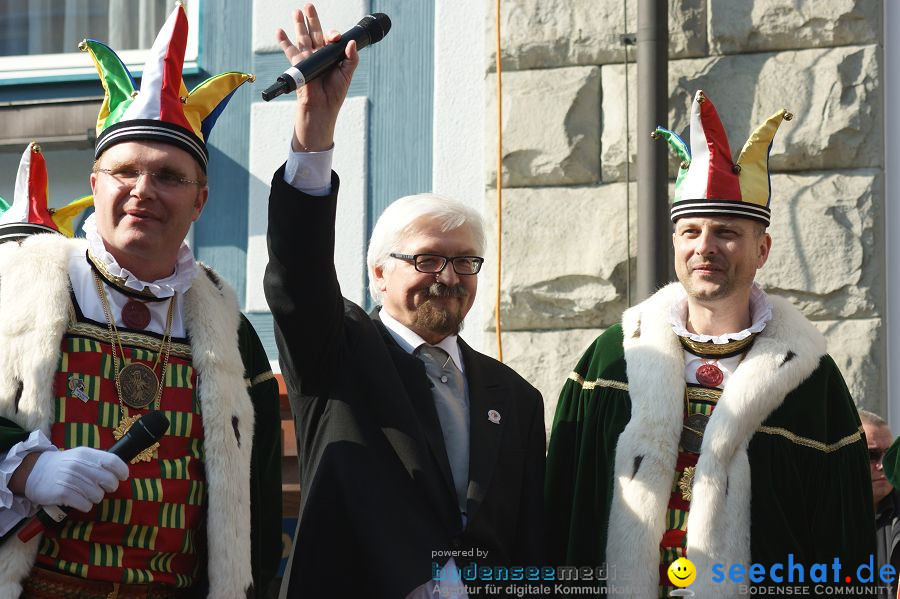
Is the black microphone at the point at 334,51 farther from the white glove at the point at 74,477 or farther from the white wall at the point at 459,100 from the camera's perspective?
the white wall at the point at 459,100

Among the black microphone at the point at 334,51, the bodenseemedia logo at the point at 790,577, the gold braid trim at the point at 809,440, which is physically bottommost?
the bodenseemedia logo at the point at 790,577

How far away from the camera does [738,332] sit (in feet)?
14.5

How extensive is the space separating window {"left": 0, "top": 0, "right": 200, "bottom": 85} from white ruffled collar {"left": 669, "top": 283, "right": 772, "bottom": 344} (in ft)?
9.53

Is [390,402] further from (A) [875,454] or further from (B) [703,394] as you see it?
(A) [875,454]

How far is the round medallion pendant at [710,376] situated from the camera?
14.2 ft

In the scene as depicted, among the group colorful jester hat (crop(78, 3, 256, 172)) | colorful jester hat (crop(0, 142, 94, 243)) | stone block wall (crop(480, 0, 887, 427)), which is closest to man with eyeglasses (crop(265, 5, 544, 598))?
colorful jester hat (crop(78, 3, 256, 172))

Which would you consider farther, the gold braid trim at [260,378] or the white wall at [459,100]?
the white wall at [459,100]

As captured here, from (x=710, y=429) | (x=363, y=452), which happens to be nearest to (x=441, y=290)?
(x=363, y=452)

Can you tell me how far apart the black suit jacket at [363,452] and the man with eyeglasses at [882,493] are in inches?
55.1

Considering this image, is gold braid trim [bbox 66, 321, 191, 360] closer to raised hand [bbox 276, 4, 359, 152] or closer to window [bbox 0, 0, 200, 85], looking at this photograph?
raised hand [bbox 276, 4, 359, 152]

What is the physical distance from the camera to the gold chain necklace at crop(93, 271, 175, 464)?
3572mm

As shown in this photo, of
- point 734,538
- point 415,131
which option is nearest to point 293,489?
point 415,131

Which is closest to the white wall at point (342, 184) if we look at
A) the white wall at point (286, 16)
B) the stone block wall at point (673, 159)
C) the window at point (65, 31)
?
the white wall at point (286, 16)

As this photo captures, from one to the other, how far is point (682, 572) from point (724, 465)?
328 millimetres
